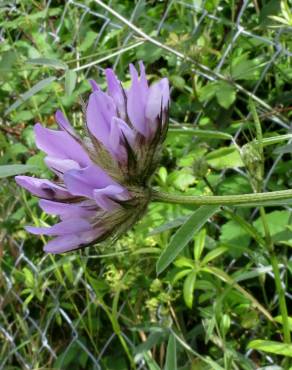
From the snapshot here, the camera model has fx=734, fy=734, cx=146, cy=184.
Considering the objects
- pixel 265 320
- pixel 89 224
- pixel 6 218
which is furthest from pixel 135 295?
pixel 89 224

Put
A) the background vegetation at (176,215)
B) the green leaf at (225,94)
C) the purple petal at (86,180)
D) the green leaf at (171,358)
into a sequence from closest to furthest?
the purple petal at (86,180) → the green leaf at (171,358) → the background vegetation at (176,215) → the green leaf at (225,94)

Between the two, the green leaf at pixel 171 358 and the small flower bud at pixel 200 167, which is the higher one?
the small flower bud at pixel 200 167

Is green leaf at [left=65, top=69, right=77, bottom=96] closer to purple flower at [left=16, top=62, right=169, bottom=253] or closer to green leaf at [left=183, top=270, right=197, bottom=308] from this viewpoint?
green leaf at [left=183, top=270, right=197, bottom=308]

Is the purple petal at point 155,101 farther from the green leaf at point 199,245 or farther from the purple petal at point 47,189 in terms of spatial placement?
the green leaf at point 199,245

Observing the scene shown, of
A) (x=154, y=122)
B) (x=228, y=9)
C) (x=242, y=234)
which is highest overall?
(x=154, y=122)

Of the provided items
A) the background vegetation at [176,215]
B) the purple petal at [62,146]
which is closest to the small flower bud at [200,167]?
the background vegetation at [176,215]

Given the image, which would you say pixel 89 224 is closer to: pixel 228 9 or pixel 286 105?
pixel 286 105

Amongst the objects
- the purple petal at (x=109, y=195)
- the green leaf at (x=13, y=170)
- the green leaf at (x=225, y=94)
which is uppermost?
the purple petal at (x=109, y=195)

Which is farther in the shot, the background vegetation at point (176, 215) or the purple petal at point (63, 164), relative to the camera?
the background vegetation at point (176, 215)
